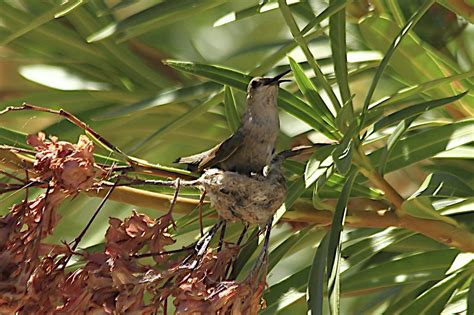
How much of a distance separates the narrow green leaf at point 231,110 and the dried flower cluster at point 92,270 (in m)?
0.34

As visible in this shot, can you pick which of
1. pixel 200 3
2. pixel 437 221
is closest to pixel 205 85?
pixel 200 3

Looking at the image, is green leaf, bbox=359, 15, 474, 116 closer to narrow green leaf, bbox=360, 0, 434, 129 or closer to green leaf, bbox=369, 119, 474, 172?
green leaf, bbox=369, 119, 474, 172

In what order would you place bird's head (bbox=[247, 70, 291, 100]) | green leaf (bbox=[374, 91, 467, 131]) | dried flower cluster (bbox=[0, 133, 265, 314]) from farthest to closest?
1. bird's head (bbox=[247, 70, 291, 100])
2. green leaf (bbox=[374, 91, 467, 131])
3. dried flower cluster (bbox=[0, 133, 265, 314])

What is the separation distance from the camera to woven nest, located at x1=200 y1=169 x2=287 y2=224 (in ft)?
3.66

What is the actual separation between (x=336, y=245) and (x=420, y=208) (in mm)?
120

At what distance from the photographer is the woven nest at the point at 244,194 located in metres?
1.12

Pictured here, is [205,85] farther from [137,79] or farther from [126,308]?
[126,308]

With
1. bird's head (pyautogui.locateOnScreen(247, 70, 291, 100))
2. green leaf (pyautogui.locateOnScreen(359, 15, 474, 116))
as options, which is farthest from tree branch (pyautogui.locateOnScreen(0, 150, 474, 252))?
green leaf (pyautogui.locateOnScreen(359, 15, 474, 116))

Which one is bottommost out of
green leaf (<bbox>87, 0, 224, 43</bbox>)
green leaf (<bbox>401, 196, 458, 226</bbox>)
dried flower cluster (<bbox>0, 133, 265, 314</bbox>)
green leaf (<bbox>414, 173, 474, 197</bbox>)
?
dried flower cluster (<bbox>0, 133, 265, 314</bbox>)

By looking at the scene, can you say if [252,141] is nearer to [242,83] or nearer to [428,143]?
[242,83]

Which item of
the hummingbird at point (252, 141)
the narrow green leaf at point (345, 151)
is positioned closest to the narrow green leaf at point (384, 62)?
the narrow green leaf at point (345, 151)

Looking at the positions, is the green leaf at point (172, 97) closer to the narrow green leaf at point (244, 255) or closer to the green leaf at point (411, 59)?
the green leaf at point (411, 59)

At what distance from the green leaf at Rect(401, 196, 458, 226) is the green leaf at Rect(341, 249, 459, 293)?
23 centimetres

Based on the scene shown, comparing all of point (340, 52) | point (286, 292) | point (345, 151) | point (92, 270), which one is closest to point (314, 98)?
point (340, 52)
